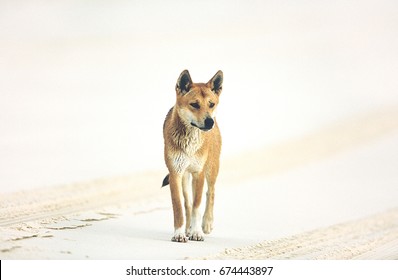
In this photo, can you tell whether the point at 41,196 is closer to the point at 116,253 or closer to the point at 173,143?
the point at 116,253

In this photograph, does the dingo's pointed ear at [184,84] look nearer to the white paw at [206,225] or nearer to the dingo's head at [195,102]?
the dingo's head at [195,102]

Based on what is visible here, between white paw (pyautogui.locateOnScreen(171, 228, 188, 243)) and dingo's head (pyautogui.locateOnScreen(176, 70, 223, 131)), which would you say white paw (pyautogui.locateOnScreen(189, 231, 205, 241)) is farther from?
dingo's head (pyautogui.locateOnScreen(176, 70, 223, 131))

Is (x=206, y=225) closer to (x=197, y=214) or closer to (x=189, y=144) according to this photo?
(x=197, y=214)

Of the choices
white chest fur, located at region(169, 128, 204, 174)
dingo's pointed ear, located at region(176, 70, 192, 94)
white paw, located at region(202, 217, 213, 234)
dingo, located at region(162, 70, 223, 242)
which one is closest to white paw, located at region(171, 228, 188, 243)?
dingo, located at region(162, 70, 223, 242)

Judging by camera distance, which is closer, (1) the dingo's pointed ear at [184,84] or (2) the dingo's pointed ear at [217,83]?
(1) the dingo's pointed ear at [184,84]

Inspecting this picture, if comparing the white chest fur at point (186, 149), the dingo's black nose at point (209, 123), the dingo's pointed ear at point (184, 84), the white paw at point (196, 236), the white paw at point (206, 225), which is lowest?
the white paw at point (196, 236)

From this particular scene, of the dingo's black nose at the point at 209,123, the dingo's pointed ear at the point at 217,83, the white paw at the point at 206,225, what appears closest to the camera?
the dingo's black nose at the point at 209,123

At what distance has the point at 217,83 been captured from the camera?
5.60 meters

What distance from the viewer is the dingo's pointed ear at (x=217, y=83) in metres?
5.58

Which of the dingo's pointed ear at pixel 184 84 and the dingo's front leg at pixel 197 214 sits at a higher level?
the dingo's pointed ear at pixel 184 84

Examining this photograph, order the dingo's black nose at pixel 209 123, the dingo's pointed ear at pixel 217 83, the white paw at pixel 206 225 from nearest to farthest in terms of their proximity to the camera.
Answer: the dingo's black nose at pixel 209 123, the dingo's pointed ear at pixel 217 83, the white paw at pixel 206 225

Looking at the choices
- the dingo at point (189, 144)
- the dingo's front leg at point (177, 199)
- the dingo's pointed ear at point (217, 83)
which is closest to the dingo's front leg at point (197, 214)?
the dingo at point (189, 144)

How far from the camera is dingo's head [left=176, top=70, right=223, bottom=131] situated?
5.41 m

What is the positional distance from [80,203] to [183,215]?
1.31 meters
